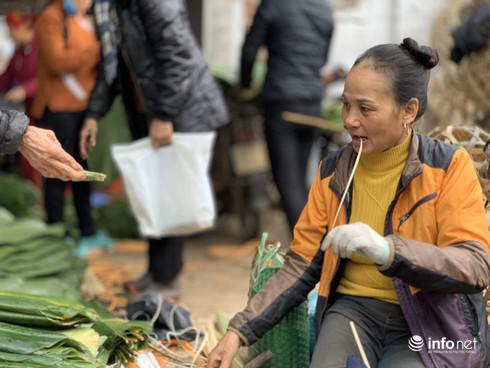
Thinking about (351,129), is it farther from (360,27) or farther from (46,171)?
(360,27)

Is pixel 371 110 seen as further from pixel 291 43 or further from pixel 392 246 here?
pixel 291 43

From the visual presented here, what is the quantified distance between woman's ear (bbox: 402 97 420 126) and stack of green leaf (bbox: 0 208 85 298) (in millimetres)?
2079

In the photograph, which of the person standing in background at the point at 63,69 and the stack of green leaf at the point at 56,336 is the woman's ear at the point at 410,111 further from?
the person standing in background at the point at 63,69

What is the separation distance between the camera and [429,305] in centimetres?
261

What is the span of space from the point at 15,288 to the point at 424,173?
6.93ft

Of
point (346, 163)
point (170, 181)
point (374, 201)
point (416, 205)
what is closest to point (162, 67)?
point (170, 181)

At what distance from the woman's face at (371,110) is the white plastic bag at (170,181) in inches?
74.1

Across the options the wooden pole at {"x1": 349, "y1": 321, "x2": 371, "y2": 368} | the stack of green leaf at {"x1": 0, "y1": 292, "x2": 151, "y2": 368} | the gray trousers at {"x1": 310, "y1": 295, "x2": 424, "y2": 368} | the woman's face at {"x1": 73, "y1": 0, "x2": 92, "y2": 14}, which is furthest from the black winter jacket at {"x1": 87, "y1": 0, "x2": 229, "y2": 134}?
the wooden pole at {"x1": 349, "y1": 321, "x2": 371, "y2": 368}

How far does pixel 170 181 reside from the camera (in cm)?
449

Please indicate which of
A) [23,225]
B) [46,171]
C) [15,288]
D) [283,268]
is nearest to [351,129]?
[283,268]

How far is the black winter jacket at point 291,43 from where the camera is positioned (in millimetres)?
5402

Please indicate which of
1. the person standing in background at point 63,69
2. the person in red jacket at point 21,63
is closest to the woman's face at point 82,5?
the person standing in background at point 63,69

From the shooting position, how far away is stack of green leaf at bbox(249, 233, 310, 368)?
3004 millimetres

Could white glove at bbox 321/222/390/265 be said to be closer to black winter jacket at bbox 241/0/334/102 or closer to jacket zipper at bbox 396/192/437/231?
jacket zipper at bbox 396/192/437/231
